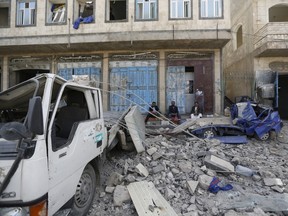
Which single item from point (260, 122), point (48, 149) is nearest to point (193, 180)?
point (48, 149)

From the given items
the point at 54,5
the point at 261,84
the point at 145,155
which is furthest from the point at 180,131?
the point at 54,5

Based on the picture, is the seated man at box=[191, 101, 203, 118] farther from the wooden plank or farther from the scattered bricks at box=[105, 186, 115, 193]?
the scattered bricks at box=[105, 186, 115, 193]

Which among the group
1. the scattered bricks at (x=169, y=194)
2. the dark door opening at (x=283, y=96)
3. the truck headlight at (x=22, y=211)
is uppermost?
the dark door opening at (x=283, y=96)

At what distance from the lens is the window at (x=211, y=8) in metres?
12.9

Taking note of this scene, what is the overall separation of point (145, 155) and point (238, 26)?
15.2 m

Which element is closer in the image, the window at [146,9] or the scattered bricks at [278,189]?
the scattered bricks at [278,189]

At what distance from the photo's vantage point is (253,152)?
25.2 feet

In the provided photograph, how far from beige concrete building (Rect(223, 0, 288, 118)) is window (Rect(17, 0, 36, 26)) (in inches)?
508

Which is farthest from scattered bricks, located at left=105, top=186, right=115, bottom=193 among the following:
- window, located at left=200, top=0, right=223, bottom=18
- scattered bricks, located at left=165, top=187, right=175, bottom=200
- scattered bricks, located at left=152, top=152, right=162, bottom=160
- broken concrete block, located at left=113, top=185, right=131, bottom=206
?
window, located at left=200, top=0, right=223, bottom=18

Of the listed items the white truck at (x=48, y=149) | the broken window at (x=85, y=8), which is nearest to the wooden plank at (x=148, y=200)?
the white truck at (x=48, y=149)

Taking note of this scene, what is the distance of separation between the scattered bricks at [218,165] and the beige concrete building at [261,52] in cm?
907

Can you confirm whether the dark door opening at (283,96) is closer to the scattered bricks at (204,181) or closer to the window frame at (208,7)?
the window frame at (208,7)

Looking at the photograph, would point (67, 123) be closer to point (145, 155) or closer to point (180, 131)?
point (145, 155)

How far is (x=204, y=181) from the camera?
15.8 feet
